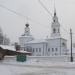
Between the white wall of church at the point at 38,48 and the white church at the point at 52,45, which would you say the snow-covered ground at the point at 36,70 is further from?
the white wall of church at the point at 38,48

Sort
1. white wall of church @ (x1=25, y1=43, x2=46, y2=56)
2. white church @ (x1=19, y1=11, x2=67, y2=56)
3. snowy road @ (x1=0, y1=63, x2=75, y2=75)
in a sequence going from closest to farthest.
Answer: snowy road @ (x1=0, y1=63, x2=75, y2=75)
white church @ (x1=19, y1=11, x2=67, y2=56)
white wall of church @ (x1=25, y1=43, x2=46, y2=56)

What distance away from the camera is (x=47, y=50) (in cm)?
10112

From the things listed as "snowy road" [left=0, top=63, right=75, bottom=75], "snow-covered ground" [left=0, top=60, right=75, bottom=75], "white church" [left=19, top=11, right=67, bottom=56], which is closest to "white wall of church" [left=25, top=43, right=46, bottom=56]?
"white church" [left=19, top=11, right=67, bottom=56]

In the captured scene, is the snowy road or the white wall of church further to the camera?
the white wall of church

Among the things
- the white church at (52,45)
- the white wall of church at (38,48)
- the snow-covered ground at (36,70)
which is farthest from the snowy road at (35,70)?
the white wall of church at (38,48)

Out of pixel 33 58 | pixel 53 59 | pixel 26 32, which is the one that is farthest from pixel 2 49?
pixel 26 32

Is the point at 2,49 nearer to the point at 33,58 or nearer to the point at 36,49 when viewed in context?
the point at 33,58

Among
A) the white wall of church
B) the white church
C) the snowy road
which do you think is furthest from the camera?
the white wall of church

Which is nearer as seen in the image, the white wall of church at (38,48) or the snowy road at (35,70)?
the snowy road at (35,70)

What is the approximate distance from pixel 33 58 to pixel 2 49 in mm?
8638

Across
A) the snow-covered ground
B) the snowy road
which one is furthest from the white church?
the snowy road

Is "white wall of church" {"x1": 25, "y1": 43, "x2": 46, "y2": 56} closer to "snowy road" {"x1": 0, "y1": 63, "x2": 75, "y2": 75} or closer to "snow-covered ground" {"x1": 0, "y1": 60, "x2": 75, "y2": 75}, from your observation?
"snow-covered ground" {"x1": 0, "y1": 60, "x2": 75, "y2": 75}

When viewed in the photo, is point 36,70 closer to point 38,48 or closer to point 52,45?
point 52,45

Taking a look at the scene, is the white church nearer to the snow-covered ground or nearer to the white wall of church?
the white wall of church
